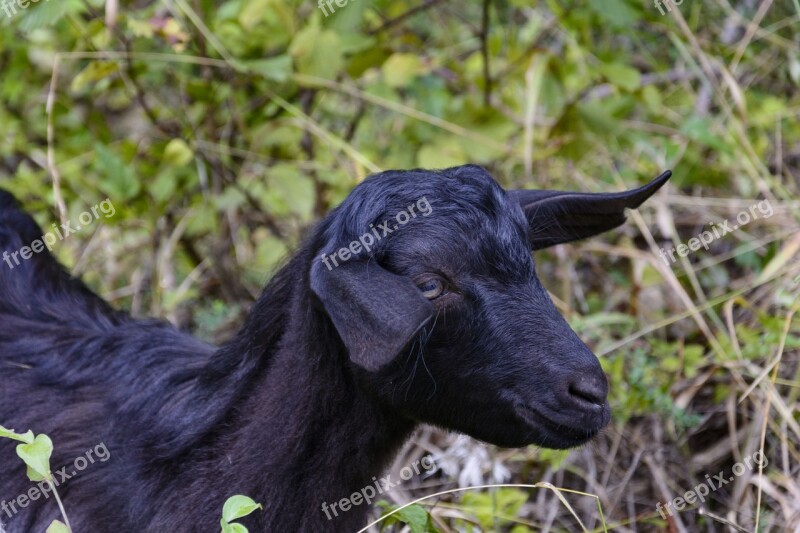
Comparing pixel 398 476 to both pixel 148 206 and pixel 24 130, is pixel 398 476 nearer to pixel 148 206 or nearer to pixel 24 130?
pixel 148 206

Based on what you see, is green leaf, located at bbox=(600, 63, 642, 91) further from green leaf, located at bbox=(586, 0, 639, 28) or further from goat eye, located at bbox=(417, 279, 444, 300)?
goat eye, located at bbox=(417, 279, 444, 300)

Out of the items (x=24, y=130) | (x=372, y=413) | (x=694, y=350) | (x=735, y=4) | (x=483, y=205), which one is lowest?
(x=694, y=350)

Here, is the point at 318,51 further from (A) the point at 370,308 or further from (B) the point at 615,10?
(A) the point at 370,308

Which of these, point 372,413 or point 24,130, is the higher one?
point 24,130

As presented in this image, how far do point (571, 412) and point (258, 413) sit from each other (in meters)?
1.03

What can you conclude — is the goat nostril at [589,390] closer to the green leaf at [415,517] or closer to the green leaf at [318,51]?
the green leaf at [415,517]

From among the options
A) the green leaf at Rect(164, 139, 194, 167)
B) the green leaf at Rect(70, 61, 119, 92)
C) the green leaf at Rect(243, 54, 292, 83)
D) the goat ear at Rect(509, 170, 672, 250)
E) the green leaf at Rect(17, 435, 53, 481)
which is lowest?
the goat ear at Rect(509, 170, 672, 250)

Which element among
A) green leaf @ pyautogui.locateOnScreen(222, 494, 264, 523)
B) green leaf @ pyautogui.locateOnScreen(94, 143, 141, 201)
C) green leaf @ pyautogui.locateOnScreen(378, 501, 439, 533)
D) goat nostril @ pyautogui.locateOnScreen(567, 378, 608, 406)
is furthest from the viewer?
green leaf @ pyautogui.locateOnScreen(94, 143, 141, 201)

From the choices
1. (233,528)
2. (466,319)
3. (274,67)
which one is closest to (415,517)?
(466,319)

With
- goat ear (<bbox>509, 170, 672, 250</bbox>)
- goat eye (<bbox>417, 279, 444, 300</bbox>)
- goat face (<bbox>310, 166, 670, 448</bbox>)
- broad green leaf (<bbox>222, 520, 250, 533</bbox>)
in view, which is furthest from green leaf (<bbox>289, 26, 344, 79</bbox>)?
broad green leaf (<bbox>222, 520, 250, 533</bbox>)

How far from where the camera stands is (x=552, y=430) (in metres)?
3.15

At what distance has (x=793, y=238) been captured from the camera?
543 cm

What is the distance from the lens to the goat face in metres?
3.10

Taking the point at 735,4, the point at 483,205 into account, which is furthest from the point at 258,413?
the point at 735,4
